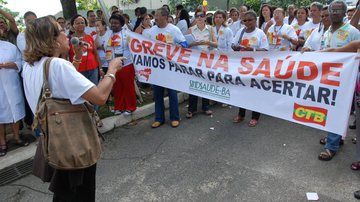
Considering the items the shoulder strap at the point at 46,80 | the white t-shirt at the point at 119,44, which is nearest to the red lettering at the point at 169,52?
the white t-shirt at the point at 119,44

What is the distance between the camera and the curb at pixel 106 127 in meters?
4.09

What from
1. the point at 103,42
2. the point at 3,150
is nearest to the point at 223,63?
the point at 103,42

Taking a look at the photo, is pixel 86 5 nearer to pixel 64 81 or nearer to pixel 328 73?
pixel 328 73

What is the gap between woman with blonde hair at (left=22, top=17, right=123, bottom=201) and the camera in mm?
1971

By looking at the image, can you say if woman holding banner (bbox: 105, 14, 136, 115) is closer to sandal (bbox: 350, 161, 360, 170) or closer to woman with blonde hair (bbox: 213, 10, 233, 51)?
woman with blonde hair (bbox: 213, 10, 233, 51)

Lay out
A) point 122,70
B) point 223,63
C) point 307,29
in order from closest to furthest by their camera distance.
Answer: point 223,63 < point 122,70 < point 307,29

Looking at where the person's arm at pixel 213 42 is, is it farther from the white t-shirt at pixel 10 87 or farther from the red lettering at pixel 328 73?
the white t-shirt at pixel 10 87

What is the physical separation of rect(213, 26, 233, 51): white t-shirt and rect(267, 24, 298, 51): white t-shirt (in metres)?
0.84

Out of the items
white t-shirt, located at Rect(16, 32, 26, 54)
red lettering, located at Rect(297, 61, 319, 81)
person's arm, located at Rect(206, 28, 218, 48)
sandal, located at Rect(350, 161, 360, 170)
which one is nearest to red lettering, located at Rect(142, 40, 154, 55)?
person's arm, located at Rect(206, 28, 218, 48)

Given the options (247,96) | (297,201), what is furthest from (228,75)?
(297,201)

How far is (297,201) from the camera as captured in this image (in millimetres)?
3244

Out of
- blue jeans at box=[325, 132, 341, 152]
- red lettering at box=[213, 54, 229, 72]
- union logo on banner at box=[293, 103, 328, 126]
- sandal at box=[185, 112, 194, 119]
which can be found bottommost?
sandal at box=[185, 112, 194, 119]

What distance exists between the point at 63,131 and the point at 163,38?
11.4 ft

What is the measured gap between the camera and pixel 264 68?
3826 millimetres
